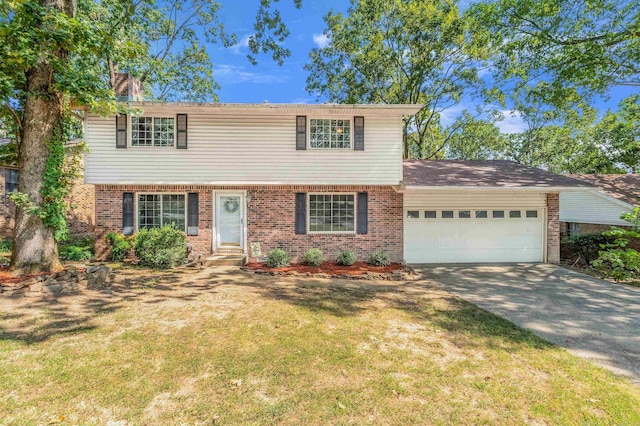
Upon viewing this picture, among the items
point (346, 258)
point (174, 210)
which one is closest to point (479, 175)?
point (346, 258)

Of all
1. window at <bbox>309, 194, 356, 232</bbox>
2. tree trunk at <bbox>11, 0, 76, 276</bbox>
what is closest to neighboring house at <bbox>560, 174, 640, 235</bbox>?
window at <bbox>309, 194, 356, 232</bbox>

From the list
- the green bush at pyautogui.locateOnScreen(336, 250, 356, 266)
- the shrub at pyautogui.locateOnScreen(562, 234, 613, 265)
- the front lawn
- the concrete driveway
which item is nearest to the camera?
the front lawn

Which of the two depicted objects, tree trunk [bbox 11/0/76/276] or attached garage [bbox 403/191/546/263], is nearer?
tree trunk [bbox 11/0/76/276]

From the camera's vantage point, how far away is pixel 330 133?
927 centimetres

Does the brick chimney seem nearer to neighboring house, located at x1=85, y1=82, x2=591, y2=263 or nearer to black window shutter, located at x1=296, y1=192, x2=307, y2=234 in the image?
neighboring house, located at x1=85, y1=82, x2=591, y2=263

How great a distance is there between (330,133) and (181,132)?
4.82 metres

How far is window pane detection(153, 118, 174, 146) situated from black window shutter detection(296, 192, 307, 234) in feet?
14.9

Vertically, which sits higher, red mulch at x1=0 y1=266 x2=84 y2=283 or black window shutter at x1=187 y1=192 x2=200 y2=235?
black window shutter at x1=187 y1=192 x2=200 y2=235

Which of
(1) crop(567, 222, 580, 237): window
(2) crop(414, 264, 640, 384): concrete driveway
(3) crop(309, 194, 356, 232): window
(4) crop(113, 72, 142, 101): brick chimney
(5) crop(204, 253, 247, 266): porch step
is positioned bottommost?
(2) crop(414, 264, 640, 384): concrete driveway

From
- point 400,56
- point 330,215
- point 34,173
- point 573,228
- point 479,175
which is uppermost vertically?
point 400,56

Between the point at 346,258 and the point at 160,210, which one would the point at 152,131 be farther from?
the point at 346,258

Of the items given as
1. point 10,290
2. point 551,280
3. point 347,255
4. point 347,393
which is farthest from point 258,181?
point 551,280

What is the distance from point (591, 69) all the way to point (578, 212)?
21.3 feet

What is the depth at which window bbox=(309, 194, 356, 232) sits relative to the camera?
378 inches
